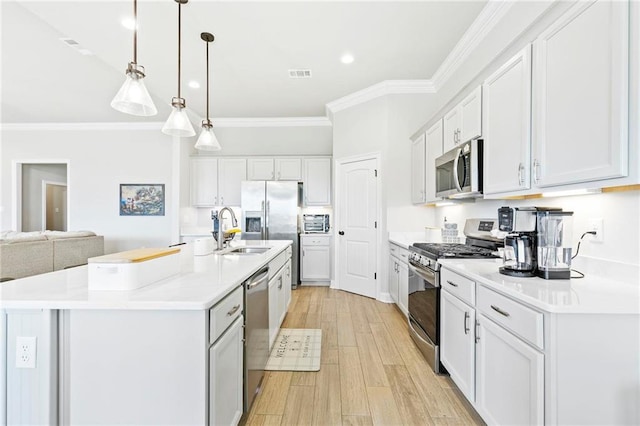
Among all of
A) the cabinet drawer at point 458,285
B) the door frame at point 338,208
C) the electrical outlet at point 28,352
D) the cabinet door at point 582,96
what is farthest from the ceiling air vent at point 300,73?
the electrical outlet at point 28,352

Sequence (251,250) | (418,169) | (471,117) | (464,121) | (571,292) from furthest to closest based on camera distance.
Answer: (418,169) → (251,250) → (464,121) → (471,117) → (571,292)

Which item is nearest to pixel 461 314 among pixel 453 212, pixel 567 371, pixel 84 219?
pixel 567 371

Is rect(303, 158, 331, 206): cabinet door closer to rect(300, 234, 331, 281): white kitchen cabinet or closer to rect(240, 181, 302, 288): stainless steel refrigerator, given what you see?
rect(240, 181, 302, 288): stainless steel refrigerator

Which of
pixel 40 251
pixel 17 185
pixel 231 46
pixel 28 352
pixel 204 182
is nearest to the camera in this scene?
pixel 28 352

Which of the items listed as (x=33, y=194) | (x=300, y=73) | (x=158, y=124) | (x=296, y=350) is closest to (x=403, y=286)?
(x=296, y=350)

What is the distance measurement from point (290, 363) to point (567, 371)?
1.83 m

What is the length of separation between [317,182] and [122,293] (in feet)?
14.3

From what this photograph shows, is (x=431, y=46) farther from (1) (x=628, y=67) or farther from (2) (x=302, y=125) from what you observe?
(2) (x=302, y=125)

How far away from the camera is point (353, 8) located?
2645mm

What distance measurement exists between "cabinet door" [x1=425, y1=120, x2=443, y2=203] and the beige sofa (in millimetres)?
4543

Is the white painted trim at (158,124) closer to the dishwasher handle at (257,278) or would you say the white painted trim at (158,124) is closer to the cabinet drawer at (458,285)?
the dishwasher handle at (257,278)

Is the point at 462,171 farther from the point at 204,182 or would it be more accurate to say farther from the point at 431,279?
the point at 204,182

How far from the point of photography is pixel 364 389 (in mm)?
2062

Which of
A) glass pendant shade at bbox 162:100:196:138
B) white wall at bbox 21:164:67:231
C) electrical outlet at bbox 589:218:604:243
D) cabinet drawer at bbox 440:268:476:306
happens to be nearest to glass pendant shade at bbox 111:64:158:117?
glass pendant shade at bbox 162:100:196:138
